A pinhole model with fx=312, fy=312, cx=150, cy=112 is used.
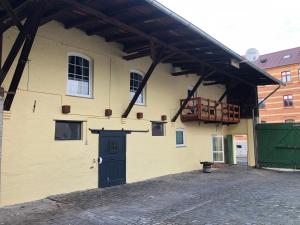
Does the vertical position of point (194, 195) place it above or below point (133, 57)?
below

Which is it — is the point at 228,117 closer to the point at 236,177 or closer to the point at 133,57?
the point at 236,177

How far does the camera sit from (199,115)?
Result: 46.3 feet

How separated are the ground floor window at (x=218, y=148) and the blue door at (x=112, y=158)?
7.71 m

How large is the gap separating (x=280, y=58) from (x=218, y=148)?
25.6m

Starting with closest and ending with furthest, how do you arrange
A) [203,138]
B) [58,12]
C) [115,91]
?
1. [58,12]
2. [115,91]
3. [203,138]

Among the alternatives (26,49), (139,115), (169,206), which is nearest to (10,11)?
(26,49)

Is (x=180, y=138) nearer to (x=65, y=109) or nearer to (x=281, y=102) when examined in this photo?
(x=65, y=109)

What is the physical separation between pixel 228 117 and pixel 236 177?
4.39 metres

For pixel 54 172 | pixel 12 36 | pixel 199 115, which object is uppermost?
pixel 12 36

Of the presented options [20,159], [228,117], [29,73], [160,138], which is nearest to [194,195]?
[160,138]

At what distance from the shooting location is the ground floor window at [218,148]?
17578 mm

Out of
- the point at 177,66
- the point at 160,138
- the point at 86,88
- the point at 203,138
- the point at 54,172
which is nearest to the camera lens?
the point at 54,172

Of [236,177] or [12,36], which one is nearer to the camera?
[12,36]

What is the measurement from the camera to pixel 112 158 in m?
10.9
